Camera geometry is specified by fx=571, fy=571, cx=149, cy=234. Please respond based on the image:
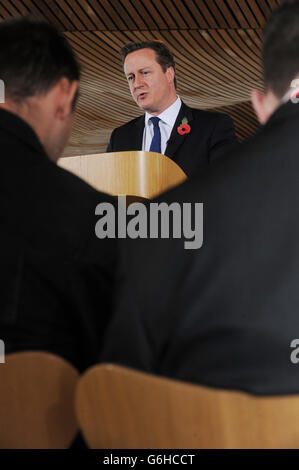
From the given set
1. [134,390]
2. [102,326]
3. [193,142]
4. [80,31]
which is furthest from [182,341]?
[80,31]

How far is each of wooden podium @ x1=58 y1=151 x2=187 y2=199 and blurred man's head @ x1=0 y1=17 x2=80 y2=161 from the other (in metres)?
0.54

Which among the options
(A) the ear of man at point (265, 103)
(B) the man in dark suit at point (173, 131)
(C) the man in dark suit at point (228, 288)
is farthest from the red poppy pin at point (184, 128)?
(C) the man in dark suit at point (228, 288)

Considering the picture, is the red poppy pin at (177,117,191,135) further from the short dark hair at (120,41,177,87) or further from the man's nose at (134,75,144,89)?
the short dark hair at (120,41,177,87)

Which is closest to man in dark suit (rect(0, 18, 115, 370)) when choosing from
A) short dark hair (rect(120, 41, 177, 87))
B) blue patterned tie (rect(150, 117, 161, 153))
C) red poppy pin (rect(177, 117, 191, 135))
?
blue patterned tie (rect(150, 117, 161, 153))

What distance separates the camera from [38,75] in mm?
1391

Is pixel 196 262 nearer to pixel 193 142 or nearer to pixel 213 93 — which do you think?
pixel 193 142

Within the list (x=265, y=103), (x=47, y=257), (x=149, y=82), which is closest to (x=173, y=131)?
(x=149, y=82)

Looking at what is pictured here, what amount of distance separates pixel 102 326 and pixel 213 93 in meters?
8.59

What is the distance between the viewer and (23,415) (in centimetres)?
112

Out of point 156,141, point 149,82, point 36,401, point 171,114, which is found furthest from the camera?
point 149,82

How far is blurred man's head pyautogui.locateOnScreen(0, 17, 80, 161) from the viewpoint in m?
1.39

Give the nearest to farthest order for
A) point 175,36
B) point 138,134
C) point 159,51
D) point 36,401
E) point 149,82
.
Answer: point 36,401 < point 138,134 < point 149,82 < point 159,51 < point 175,36

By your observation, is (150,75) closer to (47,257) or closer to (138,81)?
(138,81)

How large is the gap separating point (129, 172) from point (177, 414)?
1.19 meters
